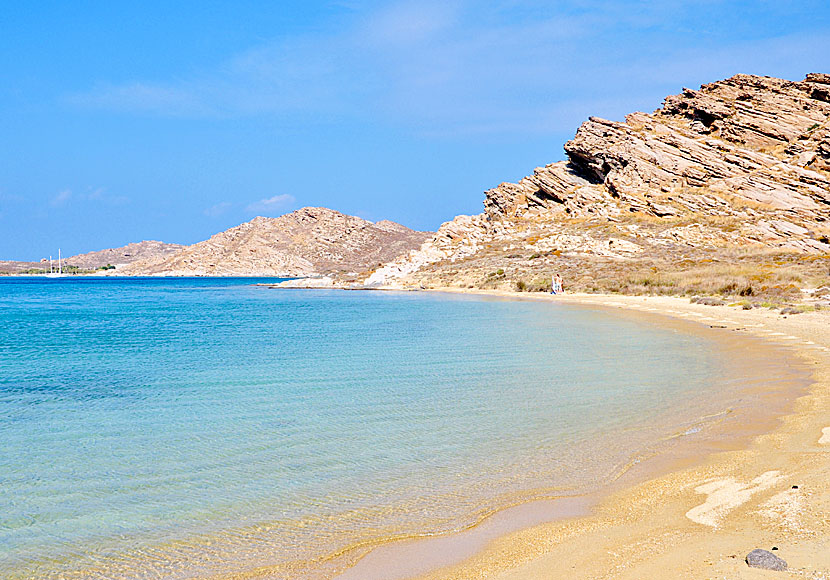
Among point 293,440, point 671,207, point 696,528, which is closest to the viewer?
point 696,528

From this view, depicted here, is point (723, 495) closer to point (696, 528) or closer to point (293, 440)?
point (696, 528)

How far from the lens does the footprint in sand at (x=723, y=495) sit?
17.3 feet

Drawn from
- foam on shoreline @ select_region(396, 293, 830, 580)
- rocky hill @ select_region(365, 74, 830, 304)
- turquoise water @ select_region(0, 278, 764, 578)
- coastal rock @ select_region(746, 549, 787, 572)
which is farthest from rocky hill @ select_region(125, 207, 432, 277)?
coastal rock @ select_region(746, 549, 787, 572)

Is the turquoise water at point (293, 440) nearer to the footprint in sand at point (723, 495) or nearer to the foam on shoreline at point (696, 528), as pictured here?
the foam on shoreline at point (696, 528)

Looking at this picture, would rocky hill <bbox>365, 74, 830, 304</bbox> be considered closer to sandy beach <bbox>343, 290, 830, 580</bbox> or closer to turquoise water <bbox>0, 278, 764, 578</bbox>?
turquoise water <bbox>0, 278, 764, 578</bbox>

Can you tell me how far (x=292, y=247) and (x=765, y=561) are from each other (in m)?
161

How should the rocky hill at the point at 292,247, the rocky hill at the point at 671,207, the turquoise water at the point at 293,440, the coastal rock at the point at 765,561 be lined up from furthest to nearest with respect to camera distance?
the rocky hill at the point at 292,247, the rocky hill at the point at 671,207, the turquoise water at the point at 293,440, the coastal rock at the point at 765,561

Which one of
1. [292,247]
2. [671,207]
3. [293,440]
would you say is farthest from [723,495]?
[292,247]

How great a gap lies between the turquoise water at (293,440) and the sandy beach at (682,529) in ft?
1.59

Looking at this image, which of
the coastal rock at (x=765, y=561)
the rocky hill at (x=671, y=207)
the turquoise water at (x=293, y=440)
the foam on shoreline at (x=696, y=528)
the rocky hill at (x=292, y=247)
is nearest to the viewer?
the coastal rock at (x=765, y=561)

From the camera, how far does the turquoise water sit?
17.2ft

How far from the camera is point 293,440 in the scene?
→ 315 inches

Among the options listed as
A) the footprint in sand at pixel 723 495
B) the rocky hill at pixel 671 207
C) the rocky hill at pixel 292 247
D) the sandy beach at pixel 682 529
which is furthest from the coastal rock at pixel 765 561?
the rocky hill at pixel 292 247

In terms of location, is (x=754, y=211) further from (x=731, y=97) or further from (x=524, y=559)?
(x=524, y=559)
